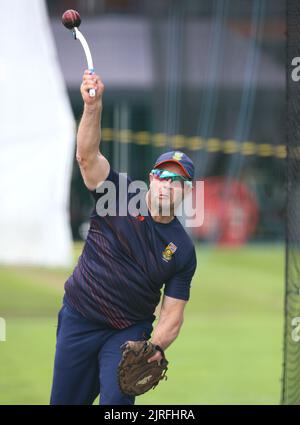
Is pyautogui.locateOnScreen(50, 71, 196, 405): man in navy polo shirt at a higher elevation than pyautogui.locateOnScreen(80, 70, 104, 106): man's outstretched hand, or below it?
below

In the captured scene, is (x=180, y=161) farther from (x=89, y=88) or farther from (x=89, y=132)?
(x=89, y=88)

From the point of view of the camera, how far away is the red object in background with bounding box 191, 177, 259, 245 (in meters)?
21.5

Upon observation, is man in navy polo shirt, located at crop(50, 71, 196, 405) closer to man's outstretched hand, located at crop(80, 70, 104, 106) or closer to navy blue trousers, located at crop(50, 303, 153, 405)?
navy blue trousers, located at crop(50, 303, 153, 405)

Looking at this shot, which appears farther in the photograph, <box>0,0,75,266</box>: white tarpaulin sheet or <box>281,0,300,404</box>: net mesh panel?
<box>0,0,75,266</box>: white tarpaulin sheet

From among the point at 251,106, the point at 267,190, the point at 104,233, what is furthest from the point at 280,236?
the point at 104,233

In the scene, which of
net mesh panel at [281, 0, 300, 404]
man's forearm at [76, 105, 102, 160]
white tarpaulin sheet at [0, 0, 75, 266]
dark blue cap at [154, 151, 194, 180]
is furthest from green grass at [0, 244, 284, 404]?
man's forearm at [76, 105, 102, 160]

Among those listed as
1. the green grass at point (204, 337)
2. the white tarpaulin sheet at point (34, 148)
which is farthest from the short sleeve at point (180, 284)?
the white tarpaulin sheet at point (34, 148)

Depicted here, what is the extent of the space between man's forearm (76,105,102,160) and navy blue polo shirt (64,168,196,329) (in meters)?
0.26

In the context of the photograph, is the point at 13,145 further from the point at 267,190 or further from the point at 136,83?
the point at 267,190

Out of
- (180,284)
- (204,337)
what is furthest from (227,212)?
(180,284)

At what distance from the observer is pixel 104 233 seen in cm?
573

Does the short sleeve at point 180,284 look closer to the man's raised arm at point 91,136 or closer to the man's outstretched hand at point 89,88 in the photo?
the man's raised arm at point 91,136

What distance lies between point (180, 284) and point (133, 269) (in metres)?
0.26
